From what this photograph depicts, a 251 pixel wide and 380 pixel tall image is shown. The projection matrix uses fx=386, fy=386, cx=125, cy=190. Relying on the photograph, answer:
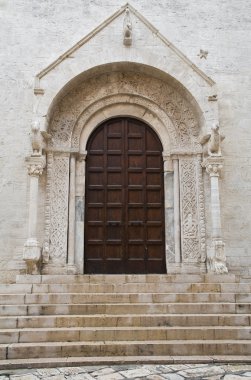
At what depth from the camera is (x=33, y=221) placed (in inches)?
327

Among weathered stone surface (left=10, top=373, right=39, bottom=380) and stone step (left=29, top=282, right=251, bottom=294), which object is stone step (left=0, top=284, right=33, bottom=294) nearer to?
stone step (left=29, top=282, right=251, bottom=294)

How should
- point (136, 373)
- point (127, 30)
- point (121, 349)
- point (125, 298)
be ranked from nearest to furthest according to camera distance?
point (136, 373), point (121, 349), point (125, 298), point (127, 30)

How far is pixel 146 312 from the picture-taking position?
6297mm

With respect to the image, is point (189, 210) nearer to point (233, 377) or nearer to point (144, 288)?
point (144, 288)

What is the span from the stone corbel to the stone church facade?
0.08ft

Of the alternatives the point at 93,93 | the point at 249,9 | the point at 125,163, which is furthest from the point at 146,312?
the point at 249,9

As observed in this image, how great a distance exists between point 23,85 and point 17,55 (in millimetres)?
825

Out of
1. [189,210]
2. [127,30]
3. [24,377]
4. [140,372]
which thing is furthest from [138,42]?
[24,377]

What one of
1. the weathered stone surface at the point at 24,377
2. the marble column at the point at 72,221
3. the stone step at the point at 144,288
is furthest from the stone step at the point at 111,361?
the marble column at the point at 72,221

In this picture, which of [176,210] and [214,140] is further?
[176,210]

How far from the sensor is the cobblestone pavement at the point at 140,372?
15.0ft

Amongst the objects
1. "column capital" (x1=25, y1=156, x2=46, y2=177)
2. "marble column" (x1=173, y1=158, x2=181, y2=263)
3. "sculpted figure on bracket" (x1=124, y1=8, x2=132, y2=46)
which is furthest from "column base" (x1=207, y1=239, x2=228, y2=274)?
"sculpted figure on bracket" (x1=124, y1=8, x2=132, y2=46)

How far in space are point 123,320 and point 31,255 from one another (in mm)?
2853

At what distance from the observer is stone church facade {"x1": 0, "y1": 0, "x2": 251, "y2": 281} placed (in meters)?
8.84
